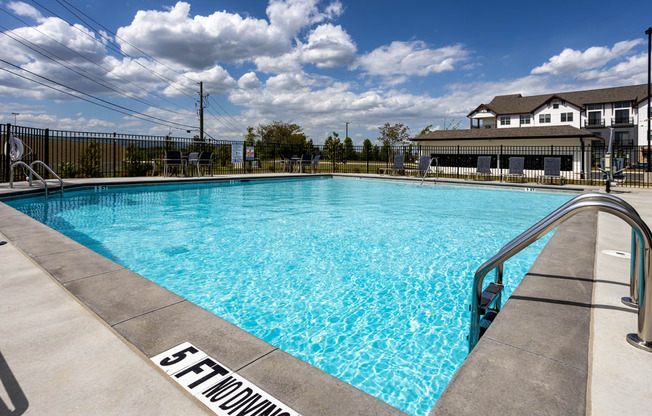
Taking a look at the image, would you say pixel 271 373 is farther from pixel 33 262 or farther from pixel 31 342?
pixel 33 262

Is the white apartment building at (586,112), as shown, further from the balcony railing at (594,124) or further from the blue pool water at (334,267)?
the blue pool water at (334,267)

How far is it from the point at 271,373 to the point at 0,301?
6.57 ft

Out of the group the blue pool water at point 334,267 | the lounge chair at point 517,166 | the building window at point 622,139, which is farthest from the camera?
the building window at point 622,139

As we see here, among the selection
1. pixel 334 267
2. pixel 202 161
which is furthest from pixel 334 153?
pixel 334 267

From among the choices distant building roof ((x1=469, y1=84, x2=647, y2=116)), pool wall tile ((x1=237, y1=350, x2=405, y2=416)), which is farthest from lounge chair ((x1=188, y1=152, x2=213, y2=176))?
distant building roof ((x1=469, y1=84, x2=647, y2=116))

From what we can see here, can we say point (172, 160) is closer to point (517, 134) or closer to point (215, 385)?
point (215, 385)

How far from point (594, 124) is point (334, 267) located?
2005 inches

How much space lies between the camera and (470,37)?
22.6m

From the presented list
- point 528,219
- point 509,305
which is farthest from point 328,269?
point 528,219

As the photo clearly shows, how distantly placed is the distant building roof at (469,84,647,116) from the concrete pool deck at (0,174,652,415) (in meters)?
45.2

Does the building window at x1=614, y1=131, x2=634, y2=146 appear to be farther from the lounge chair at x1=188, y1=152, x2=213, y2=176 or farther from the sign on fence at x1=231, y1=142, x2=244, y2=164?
the lounge chair at x1=188, y1=152, x2=213, y2=176

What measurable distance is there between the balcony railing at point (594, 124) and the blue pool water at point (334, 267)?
42.8 metres

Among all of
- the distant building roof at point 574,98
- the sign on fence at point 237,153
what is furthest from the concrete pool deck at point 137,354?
the distant building roof at point 574,98

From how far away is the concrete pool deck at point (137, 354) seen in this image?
1.28 metres
